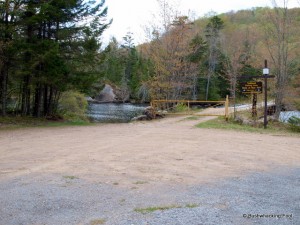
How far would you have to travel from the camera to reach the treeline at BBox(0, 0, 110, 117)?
45.2 ft

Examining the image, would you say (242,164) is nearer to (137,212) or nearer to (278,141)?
(137,212)

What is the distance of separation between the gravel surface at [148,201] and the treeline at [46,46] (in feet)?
32.2

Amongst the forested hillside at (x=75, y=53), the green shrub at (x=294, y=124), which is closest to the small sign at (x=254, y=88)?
the green shrub at (x=294, y=124)

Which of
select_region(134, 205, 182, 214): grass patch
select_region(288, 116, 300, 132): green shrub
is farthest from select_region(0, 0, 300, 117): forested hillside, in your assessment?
select_region(134, 205, 182, 214): grass patch

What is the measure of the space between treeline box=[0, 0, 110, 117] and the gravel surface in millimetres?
9825

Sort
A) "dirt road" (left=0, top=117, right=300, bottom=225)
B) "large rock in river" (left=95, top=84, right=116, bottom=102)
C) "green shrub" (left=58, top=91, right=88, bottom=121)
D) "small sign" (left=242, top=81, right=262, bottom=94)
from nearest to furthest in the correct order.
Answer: "dirt road" (left=0, top=117, right=300, bottom=225) < "small sign" (left=242, top=81, right=262, bottom=94) < "green shrub" (left=58, top=91, right=88, bottom=121) < "large rock in river" (left=95, top=84, right=116, bottom=102)

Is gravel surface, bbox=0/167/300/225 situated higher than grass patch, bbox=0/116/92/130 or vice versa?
grass patch, bbox=0/116/92/130

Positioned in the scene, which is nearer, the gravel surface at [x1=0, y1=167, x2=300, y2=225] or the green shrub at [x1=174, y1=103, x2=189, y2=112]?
the gravel surface at [x1=0, y1=167, x2=300, y2=225]

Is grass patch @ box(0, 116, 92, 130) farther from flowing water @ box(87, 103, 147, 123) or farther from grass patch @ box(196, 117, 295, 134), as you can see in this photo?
flowing water @ box(87, 103, 147, 123)

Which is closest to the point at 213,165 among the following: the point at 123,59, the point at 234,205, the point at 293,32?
the point at 234,205

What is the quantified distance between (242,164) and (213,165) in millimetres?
673

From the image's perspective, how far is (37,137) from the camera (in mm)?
11016

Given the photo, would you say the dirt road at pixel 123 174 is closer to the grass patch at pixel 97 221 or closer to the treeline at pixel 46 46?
the grass patch at pixel 97 221

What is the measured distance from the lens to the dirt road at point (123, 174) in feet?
12.8
